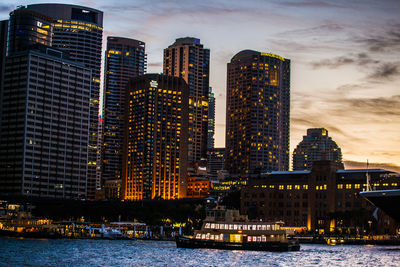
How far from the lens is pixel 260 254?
14238cm

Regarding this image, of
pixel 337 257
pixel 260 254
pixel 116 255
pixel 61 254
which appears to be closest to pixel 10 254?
pixel 61 254

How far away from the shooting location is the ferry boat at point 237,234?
148 m

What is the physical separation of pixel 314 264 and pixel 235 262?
615 inches

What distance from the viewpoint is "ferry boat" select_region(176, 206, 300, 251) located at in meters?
148

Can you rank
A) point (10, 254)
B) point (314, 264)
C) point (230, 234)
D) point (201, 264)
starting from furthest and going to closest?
1. point (230, 234)
2. point (10, 254)
3. point (314, 264)
4. point (201, 264)

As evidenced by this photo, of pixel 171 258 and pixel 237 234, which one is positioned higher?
pixel 237 234

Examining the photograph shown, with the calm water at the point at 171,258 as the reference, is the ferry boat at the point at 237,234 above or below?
above

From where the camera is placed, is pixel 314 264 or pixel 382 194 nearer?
pixel 314 264

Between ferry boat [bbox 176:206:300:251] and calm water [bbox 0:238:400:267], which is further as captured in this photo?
ferry boat [bbox 176:206:300:251]

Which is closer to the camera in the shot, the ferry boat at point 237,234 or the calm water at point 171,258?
the calm water at point 171,258

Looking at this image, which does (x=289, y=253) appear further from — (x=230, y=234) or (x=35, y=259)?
(x=35, y=259)

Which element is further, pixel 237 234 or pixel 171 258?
pixel 237 234

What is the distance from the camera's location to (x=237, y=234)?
150 meters

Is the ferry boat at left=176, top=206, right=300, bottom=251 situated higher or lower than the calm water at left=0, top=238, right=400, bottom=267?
higher
